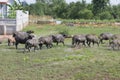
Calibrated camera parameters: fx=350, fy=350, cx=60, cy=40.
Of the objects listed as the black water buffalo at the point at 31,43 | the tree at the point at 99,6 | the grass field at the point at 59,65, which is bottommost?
the grass field at the point at 59,65

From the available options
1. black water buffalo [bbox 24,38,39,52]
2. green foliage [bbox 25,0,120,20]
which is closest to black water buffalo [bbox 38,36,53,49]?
black water buffalo [bbox 24,38,39,52]

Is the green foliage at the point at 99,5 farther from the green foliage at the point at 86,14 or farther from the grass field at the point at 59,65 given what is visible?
the grass field at the point at 59,65

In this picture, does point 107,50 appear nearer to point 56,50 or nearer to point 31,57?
point 56,50

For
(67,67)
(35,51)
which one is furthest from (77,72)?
(35,51)

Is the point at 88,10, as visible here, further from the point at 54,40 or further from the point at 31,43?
the point at 31,43

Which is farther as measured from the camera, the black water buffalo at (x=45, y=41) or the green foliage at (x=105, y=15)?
the green foliage at (x=105, y=15)

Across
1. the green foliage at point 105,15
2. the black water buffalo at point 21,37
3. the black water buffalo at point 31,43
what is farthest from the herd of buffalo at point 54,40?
the green foliage at point 105,15

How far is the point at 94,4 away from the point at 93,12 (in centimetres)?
179

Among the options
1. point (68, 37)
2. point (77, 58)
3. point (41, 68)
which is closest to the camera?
point (41, 68)

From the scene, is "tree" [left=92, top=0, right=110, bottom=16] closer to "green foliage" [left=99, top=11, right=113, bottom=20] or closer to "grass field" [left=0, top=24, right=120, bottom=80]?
"green foliage" [left=99, top=11, right=113, bottom=20]

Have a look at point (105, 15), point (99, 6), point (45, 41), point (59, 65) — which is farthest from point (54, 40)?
point (99, 6)

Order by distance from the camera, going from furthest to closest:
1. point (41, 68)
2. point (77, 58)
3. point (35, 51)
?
point (35, 51) → point (77, 58) → point (41, 68)

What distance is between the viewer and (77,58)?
51.9 ft

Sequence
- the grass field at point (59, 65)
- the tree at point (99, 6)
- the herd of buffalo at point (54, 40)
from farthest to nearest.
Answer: the tree at point (99, 6)
the herd of buffalo at point (54, 40)
the grass field at point (59, 65)
